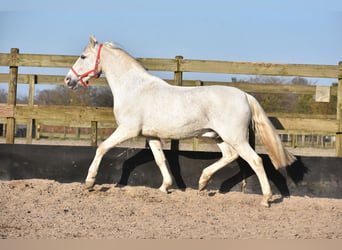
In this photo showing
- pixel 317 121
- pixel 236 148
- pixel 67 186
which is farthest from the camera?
pixel 317 121

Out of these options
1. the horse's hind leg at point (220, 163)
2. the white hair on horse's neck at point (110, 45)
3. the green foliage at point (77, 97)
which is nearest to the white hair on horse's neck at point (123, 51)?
the white hair on horse's neck at point (110, 45)

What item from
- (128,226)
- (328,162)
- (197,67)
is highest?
(197,67)

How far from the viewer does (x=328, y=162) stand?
255 inches

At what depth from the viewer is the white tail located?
6.00 m

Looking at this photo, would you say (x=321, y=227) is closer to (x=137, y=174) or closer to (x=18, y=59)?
(x=137, y=174)

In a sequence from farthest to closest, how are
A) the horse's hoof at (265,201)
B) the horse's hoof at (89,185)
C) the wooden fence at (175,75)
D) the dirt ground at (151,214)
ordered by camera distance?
the wooden fence at (175,75)
the horse's hoof at (89,185)
the horse's hoof at (265,201)
the dirt ground at (151,214)

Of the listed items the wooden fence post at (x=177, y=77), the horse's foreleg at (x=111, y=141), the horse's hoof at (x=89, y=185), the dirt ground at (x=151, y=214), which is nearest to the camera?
the dirt ground at (x=151, y=214)

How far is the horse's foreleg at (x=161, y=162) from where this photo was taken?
617 centimetres

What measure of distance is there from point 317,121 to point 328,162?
59cm

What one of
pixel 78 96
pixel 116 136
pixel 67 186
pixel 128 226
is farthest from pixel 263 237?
pixel 78 96

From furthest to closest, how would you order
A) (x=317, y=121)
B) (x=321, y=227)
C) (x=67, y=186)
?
(x=317, y=121), (x=67, y=186), (x=321, y=227)

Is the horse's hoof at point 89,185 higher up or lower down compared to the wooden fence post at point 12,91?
lower down

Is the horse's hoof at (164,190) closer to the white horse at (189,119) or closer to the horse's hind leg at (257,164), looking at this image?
the white horse at (189,119)

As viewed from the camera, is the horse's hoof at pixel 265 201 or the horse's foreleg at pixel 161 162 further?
the horse's foreleg at pixel 161 162
